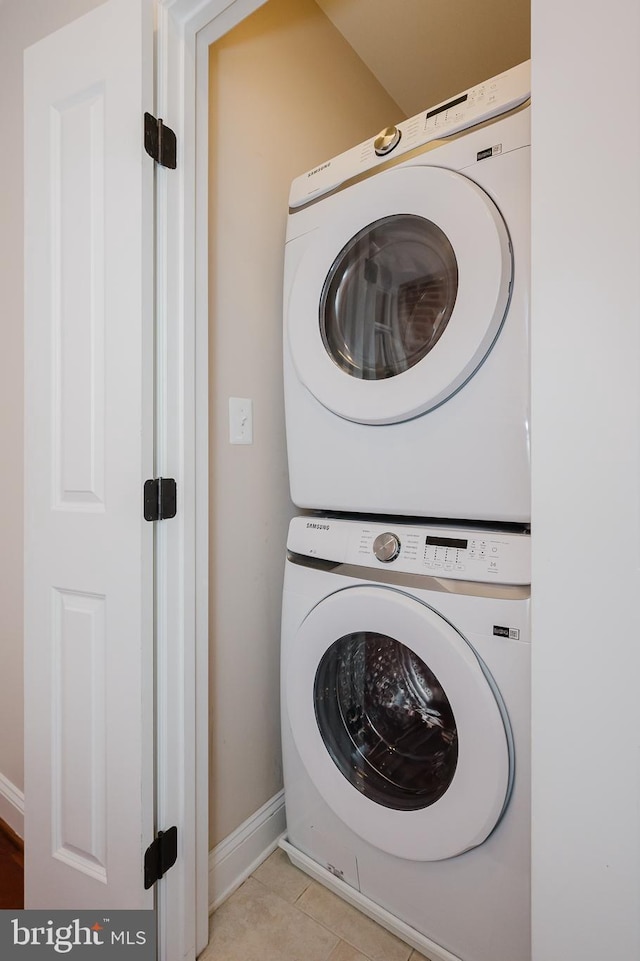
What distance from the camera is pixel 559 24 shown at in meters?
0.50

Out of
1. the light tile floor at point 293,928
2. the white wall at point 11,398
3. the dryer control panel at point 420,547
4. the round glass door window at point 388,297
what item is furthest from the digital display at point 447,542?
the white wall at point 11,398

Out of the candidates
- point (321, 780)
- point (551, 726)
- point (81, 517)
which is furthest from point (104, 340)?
point (321, 780)

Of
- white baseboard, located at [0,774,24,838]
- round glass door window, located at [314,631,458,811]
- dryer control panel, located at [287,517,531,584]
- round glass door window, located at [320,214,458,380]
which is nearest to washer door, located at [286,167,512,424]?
round glass door window, located at [320,214,458,380]

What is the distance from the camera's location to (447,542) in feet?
3.31

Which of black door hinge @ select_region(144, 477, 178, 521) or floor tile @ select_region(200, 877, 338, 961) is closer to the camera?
black door hinge @ select_region(144, 477, 178, 521)

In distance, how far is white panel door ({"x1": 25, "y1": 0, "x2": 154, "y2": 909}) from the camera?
38.7 inches

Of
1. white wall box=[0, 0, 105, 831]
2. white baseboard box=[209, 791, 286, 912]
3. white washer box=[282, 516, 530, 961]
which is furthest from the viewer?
white wall box=[0, 0, 105, 831]

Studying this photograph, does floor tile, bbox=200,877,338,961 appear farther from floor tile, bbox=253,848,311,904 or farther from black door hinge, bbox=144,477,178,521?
black door hinge, bbox=144,477,178,521

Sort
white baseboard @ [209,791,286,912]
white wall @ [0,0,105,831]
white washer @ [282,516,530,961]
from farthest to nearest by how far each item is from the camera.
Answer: white wall @ [0,0,105,831] < white baseboard @ [209,791,286,912] < white washer @ [282,516,530,961]

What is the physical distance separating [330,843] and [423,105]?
8.94 ft

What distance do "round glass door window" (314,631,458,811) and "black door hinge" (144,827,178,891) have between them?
0.39 metres

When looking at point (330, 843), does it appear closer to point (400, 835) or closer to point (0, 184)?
point (400, 835)

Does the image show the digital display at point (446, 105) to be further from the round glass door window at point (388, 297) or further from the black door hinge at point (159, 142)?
the black door hinge at point (159, 142)

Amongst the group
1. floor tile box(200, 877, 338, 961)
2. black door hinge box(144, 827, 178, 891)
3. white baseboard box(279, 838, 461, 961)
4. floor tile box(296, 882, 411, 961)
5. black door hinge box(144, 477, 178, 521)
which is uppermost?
black door hinge box(144, 477, 178, 521)
